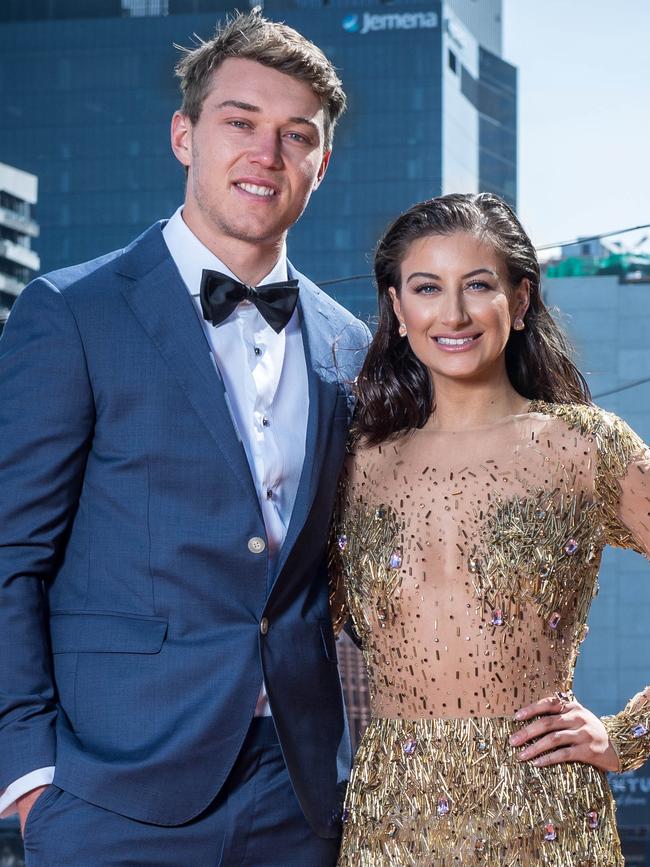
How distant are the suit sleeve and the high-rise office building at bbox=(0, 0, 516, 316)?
36015 millimetres

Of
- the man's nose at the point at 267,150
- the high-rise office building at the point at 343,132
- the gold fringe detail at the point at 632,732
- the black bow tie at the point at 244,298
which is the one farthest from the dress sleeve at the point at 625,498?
the high-rise office building at the point at 343,132

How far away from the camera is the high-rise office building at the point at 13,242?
900 inches

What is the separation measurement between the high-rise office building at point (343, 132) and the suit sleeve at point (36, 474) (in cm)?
3602

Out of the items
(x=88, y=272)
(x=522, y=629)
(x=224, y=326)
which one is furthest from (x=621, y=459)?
(x=88, y=272)

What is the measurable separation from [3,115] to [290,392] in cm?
4227

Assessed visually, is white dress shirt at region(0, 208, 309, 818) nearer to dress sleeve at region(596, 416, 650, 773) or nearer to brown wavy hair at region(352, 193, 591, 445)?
brown wavy hair at region(352, 193, 591, 445)

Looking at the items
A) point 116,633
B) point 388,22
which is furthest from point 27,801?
point 388,22

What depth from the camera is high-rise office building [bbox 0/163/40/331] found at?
22859 mm

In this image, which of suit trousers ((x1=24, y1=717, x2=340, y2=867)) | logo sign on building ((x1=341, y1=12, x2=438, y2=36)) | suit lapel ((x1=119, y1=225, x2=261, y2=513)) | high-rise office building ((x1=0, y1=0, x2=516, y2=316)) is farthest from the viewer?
logo sign on building ((x1=341, y1=12, x2=438, y2=36))

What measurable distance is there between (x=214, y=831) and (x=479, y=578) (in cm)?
59

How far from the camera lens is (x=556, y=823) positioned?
2049mm

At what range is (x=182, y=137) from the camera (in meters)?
2.38

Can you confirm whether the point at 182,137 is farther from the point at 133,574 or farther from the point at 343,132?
the point at 343,132

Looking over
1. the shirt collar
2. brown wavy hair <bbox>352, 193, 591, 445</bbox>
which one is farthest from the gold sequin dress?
the shirt collar
